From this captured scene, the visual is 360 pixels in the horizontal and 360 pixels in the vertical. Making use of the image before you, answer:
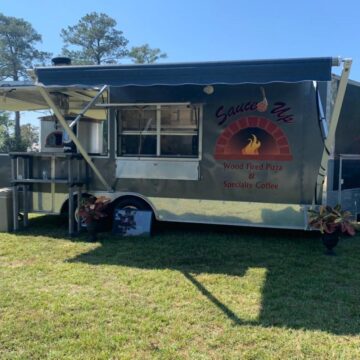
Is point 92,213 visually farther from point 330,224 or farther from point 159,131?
point 330,224

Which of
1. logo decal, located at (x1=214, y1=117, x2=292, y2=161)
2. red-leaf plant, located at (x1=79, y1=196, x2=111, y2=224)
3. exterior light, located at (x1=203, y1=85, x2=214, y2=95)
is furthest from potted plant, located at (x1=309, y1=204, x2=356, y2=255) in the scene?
red-leaf plant, located at (x1=79, y1=196, x2=111, y2=224)

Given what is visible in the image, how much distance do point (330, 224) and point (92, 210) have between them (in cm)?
330

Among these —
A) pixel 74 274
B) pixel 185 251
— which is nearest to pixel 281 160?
pixel 185 251

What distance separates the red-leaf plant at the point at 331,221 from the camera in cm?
524

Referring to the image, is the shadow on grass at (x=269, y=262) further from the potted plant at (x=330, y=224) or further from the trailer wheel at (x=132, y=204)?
the trailer wheel at (x=132, y=204)

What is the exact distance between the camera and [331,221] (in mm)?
5301

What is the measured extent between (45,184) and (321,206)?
4.39 m

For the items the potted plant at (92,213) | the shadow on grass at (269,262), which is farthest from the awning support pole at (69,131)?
the shadow on grass at (269,262)

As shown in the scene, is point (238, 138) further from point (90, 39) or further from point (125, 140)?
point (90, 39)

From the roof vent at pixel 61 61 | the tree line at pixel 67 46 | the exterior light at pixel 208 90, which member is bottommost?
the exterior light at pixel 208 90

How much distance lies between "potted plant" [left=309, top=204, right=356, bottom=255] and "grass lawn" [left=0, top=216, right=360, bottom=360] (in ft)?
0.71

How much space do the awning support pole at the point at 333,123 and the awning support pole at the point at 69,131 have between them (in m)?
3.19

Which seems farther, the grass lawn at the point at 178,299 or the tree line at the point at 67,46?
the tree line at the point at 67,46

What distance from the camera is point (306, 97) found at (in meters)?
5.71
